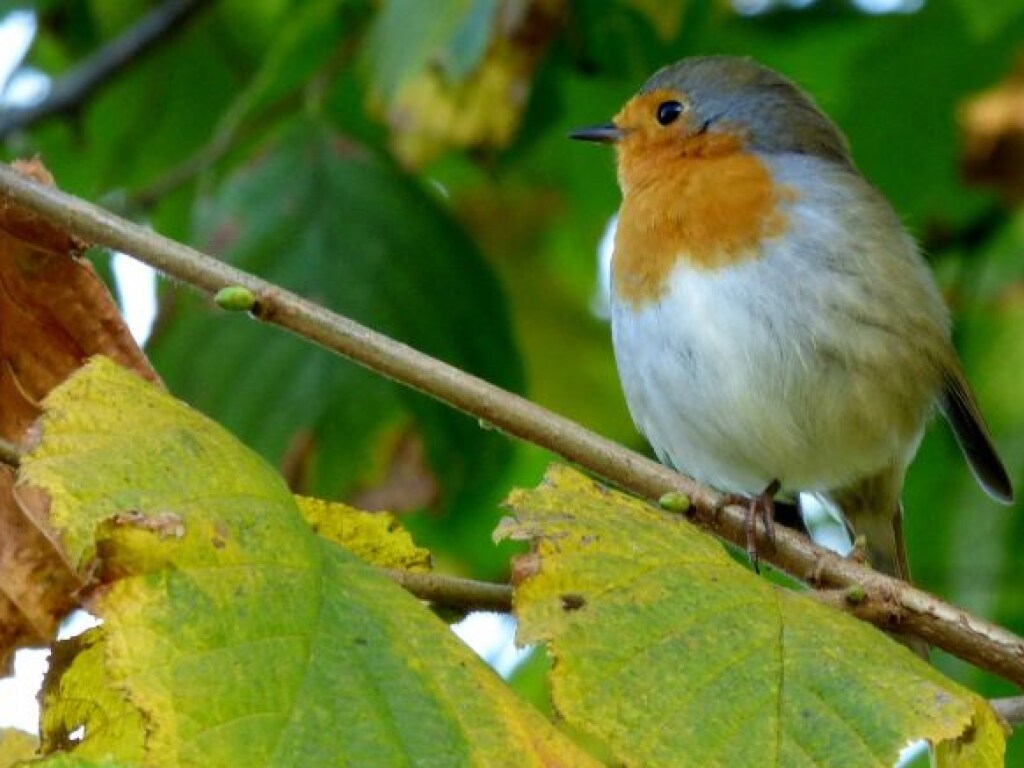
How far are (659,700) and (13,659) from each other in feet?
2.73

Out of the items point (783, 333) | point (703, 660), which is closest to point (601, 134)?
point (783, 333)

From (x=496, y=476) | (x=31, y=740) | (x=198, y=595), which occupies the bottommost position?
(x=496, y=476)

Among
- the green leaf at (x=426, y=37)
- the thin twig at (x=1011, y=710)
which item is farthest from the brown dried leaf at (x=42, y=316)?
the green leaf at (x=426, y=37)

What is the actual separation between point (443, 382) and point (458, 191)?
176 inches

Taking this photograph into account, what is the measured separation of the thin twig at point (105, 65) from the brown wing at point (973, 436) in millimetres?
2819

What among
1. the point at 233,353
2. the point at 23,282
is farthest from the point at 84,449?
the point at 233,353

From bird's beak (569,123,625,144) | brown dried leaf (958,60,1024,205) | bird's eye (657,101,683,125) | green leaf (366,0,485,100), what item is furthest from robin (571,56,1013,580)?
brown dried leaf (958,60,1024,205)

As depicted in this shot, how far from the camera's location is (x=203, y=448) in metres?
2.02

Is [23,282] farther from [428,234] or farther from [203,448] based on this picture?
[428,234]

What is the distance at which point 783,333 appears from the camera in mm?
4211

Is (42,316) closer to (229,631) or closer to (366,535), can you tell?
(366,535)

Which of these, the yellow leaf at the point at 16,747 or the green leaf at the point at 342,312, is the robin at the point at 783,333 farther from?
the yellow leaf at the point at 16,747

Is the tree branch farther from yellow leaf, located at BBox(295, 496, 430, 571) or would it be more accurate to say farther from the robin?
the robin

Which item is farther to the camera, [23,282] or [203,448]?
[23,282]
